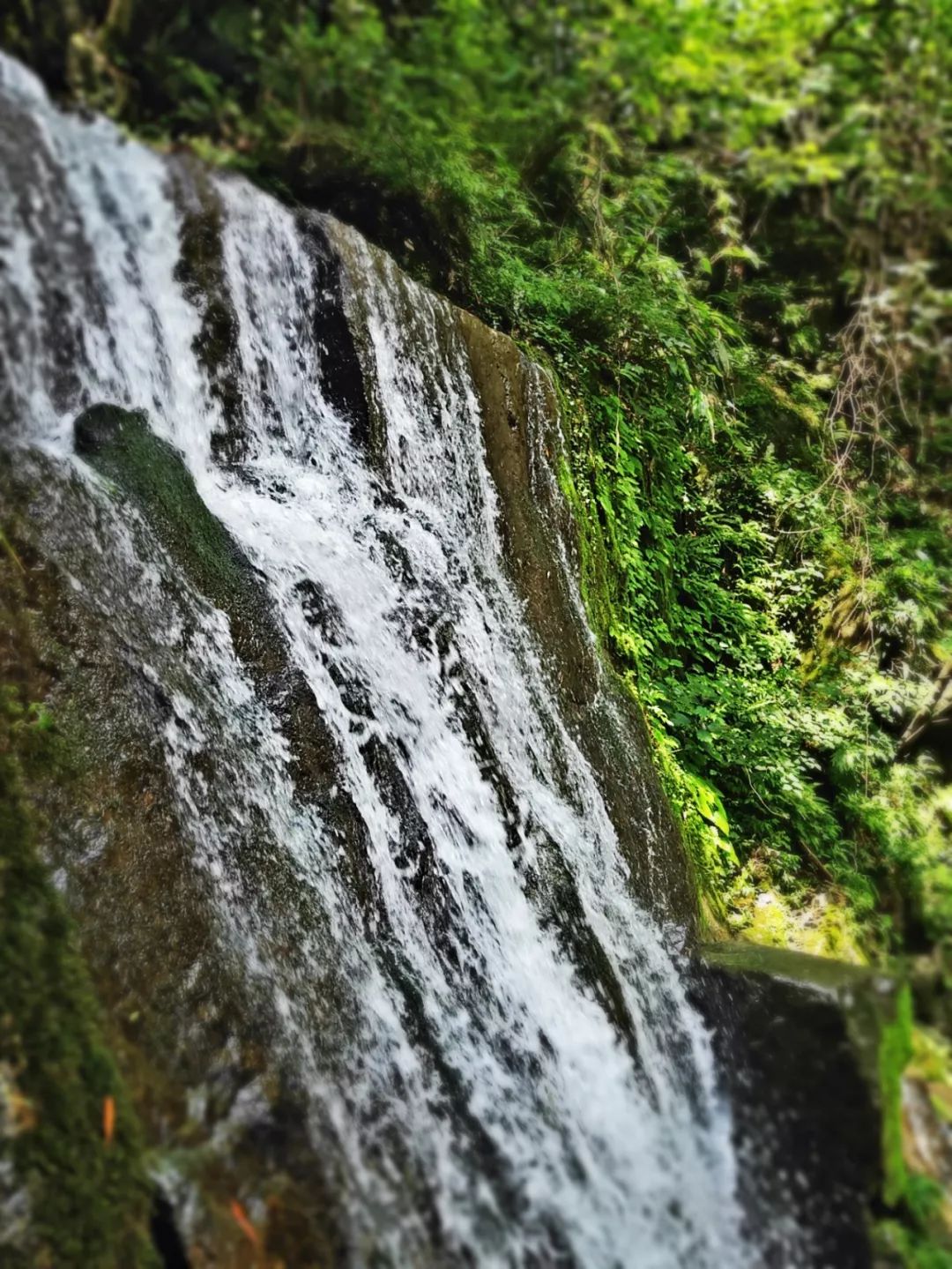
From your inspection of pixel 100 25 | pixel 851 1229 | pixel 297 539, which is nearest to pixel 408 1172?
pixel 851 1229

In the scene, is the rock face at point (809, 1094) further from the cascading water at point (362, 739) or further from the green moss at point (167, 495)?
the green moss at point (167, 495)

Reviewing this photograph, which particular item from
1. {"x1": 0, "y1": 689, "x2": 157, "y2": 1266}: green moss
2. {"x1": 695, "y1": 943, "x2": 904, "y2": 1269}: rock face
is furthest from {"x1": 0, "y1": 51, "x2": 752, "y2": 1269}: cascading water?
{"x1": 0, "y1": 689, "x2": 157, "y2": 1266}: green moss

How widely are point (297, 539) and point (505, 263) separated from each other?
247 cm

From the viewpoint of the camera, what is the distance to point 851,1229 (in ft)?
8.64

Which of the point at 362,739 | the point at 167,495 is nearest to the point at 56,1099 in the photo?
the point at 362,739

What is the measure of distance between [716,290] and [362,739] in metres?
3.76

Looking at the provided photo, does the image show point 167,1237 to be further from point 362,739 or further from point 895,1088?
point 895,1088

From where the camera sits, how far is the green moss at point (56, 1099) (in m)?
1.76

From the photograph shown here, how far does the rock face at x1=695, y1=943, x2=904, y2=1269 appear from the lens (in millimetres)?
2668

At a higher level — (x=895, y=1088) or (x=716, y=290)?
(x=716, y=290)

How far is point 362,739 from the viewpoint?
3152 millimetres

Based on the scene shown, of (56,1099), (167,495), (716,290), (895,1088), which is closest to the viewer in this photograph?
(56,1099)

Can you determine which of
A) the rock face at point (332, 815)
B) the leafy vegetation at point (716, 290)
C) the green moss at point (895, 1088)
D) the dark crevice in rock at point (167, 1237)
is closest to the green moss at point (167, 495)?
the rock face at point (332, 815)

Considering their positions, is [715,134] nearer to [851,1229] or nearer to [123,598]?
[123,598]
